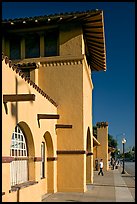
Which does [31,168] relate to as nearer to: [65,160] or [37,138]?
[37,138]

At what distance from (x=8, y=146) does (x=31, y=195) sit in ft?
9.35

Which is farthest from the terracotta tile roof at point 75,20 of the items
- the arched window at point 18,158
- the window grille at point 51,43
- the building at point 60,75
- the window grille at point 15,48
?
the arched window at point 18,158

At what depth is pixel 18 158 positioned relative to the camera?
1031 cm

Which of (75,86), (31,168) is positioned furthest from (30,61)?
(31,168)

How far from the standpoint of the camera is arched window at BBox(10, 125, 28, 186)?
993 centimetres

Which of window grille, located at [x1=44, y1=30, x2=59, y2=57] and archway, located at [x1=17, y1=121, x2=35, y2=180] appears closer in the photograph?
archway, located at [x1=17, y1=121, x2=35, y2=180]

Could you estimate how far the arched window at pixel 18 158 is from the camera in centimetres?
993

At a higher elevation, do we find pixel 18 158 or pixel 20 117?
pixel 20 117

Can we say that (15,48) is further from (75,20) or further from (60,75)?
(75,20)

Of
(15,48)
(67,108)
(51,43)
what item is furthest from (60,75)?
(15,48)

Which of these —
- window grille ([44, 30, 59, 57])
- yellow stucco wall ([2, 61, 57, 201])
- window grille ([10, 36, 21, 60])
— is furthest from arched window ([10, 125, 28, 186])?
window grille ([10, 36, 21, 60])

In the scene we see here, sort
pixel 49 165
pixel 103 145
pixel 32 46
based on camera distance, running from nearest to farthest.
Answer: pixel 49 165
pixel 32 46
pixel 103 145

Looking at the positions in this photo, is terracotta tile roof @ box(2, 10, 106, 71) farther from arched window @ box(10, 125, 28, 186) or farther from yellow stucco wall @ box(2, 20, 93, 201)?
arched window @ box(10, 125, 28, 186)

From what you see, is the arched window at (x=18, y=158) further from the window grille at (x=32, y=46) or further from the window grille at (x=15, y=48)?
the window grille at (x=15, y=48)
